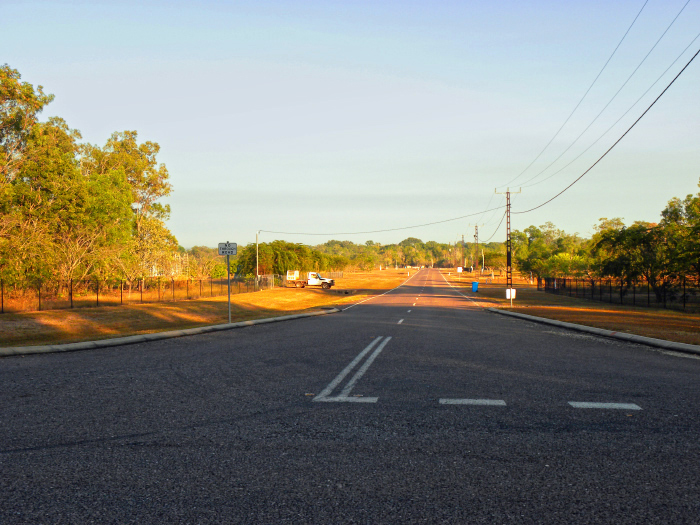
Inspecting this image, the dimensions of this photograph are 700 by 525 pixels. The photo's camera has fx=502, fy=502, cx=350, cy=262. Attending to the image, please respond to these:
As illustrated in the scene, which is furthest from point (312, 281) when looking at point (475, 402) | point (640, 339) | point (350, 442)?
point (350, 442)

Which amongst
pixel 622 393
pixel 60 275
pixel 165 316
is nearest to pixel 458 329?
pixel 622 393

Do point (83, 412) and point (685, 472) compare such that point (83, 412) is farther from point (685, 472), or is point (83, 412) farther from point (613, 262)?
point (613, 262)

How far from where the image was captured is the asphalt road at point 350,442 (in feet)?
12.9

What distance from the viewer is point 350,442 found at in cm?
545

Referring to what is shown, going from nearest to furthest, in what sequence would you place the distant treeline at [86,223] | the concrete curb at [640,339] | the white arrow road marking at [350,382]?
1. the white arrow road marking at [350,382]
2. the concrete curb at [640,339]
3. the distant treeline at [86,223]

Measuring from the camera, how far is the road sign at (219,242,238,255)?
67.8 feet

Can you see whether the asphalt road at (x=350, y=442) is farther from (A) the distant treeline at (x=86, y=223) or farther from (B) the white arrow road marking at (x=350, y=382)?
(A) the distant treeline at (x=86, y=223)

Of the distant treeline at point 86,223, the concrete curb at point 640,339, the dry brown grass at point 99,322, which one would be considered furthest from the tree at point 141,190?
the concrete curb at point 640,339

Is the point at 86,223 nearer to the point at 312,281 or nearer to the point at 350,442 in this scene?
the point at 312,281

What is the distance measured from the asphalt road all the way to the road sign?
1019cm

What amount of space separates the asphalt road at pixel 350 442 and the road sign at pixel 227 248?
10189 mm

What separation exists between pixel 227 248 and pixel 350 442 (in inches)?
644

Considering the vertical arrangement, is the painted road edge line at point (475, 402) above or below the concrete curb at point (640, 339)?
above

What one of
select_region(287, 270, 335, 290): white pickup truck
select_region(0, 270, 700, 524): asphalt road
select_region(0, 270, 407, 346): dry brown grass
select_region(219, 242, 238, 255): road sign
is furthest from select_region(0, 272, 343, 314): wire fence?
select_region(0, 270, 700, 524): asphalt road
